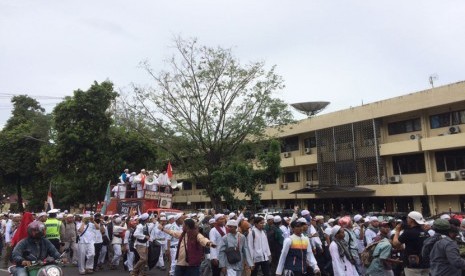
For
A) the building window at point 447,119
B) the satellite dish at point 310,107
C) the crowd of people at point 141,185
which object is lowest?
the crowd of people at point 141,185

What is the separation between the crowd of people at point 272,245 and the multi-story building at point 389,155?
13274 mm

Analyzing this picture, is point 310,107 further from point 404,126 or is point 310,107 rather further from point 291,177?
point 404,126

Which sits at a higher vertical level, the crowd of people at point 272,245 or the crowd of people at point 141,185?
the crowd of people at point 141,185

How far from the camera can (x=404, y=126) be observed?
29719 millimetres

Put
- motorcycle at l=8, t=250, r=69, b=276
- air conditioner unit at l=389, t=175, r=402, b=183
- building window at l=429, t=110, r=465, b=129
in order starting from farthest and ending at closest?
air conditioner unit at l=389, t=175, r=402, b=183 < building window at l=429, t=110, r=465, b=129 < motorcycle at l=8, t=250, r=69, b=276

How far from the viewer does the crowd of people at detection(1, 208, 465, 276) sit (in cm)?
698

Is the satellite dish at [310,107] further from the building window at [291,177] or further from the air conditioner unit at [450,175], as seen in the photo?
the air conditioner unit at [450,175]

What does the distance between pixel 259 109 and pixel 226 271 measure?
18466mm

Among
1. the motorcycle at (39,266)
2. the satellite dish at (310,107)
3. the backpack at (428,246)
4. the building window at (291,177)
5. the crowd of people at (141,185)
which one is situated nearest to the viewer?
the backpack at (428,246)

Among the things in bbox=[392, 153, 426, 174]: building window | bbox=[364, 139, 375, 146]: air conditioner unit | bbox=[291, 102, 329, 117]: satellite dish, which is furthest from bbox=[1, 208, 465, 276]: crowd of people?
bbox=[291, 102, 329, 117]: satellite dish

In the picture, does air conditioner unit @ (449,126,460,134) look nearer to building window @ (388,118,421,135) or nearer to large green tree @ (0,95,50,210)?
building window @ (388,118,421,135)

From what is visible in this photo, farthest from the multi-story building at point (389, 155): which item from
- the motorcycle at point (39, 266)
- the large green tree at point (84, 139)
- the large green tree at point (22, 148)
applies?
the large green tree at point (22, 148)

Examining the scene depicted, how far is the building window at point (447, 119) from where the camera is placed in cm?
2655

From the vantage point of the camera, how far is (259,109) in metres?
26.4
